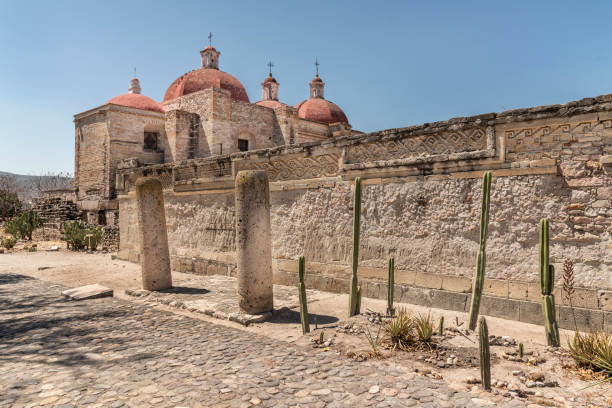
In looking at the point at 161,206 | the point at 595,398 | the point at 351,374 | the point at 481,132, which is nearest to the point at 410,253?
the point at 481,132

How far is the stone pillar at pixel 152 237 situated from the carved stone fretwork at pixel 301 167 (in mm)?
1895

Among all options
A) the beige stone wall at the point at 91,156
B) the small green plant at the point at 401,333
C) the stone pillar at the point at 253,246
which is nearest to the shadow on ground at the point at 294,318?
the stone pillar at the point at 253,246

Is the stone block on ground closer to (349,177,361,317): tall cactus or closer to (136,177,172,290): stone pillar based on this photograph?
(136,177,172,290): stone pillar

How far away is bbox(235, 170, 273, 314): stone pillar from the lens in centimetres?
501

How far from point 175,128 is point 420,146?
56.6 ft

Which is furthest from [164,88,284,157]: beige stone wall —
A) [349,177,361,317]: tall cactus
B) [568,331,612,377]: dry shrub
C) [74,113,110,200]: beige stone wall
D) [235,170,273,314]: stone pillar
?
[568,331,612,377]: dry shrub

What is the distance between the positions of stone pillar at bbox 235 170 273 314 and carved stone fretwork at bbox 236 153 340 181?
1699 millimetres

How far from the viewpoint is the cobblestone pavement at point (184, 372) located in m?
2.82

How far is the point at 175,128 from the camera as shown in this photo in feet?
66.4

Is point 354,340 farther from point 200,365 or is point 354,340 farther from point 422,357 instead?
point 200,365

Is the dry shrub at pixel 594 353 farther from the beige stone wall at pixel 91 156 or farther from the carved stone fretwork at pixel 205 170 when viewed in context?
the beige stone wall at pixel 91 156

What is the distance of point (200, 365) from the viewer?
350 centimetres

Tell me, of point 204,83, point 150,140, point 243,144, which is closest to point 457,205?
point 243,144

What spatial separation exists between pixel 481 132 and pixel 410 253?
187cm
